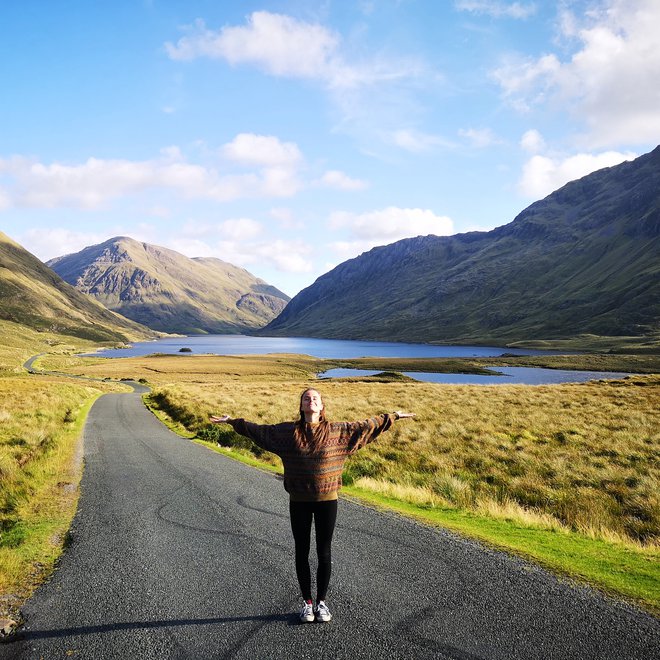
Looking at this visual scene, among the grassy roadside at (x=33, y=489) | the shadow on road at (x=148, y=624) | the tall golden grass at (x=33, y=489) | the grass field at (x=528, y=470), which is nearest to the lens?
the shadow on road at (x=148, y=624)

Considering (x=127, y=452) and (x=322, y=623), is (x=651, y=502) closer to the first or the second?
(x=322, y=623)

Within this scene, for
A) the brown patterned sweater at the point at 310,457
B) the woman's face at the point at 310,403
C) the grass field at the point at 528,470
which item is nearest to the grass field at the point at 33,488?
the brown patterned sweater at the point at 310,457

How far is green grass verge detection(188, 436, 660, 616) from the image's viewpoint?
20.4 ft

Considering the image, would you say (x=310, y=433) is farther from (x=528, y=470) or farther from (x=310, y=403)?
(x=528, y=470)

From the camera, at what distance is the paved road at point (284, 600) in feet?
16.8

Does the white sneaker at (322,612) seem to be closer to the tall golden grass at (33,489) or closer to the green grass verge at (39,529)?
the green grass verge at (39,529)

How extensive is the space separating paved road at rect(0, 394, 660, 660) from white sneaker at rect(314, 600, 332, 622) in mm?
139

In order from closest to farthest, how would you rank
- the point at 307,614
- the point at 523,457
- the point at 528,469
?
the point at 307,614 < the point at 528,469 < the point at 523,457

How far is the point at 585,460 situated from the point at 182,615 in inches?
632

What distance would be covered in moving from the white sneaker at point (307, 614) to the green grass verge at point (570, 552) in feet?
13.4

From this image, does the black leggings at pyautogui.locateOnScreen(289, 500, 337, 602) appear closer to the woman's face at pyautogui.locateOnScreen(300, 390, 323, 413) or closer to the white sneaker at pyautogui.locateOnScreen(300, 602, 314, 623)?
the white sneaker at pyautogui.locateOnScreen(300, 602, 314, 623)

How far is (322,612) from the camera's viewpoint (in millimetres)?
5598

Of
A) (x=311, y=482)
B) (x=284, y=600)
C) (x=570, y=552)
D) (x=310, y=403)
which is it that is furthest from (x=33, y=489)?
(x=570, y=552)

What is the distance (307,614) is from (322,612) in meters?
0.20
